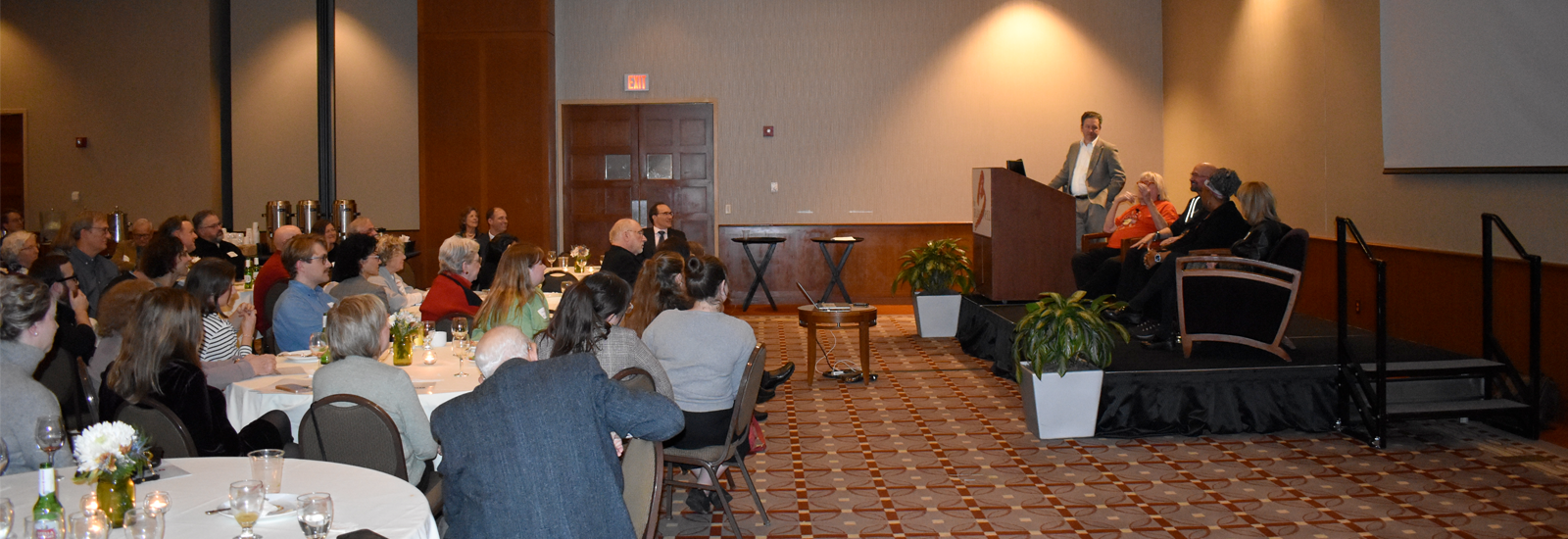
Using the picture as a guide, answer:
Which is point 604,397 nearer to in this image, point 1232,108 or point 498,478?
point 498,478

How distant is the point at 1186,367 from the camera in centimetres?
570

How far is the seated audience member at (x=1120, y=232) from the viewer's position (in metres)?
7.71

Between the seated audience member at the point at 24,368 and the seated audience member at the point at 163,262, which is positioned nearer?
the seated audience member at the point at 24,368

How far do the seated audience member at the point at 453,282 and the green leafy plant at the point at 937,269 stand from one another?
4.37m

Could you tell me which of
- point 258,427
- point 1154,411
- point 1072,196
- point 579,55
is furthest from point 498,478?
point 579,55

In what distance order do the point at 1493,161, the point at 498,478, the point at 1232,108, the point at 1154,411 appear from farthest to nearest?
the point at 1232,108, the point at 1493,161, the point at 1154,411, the point at 498,478

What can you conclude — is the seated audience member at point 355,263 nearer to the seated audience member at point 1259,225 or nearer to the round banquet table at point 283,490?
the round banquet table at point 283,490

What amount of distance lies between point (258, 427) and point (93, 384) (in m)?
1.09

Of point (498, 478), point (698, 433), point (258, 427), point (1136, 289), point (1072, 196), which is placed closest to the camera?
point (498, 478)

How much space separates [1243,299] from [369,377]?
4.64 meters

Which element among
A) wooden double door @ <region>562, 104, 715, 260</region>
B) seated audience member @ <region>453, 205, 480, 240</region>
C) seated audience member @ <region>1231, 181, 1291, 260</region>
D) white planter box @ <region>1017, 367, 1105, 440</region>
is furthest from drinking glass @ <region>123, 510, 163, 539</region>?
wooden double door @ <region>562, 104, 715, 260</region>

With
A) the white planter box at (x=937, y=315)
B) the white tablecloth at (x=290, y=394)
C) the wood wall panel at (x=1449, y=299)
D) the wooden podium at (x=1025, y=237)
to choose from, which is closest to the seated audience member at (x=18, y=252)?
the white tablecloth at (x=290, y=394)

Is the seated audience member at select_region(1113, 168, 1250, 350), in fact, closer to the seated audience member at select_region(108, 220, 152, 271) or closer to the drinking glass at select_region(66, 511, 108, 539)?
the drinking glass at select_region(66, 511, 108, 539)

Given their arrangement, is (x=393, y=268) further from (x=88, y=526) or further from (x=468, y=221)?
(x=88, y=526)
